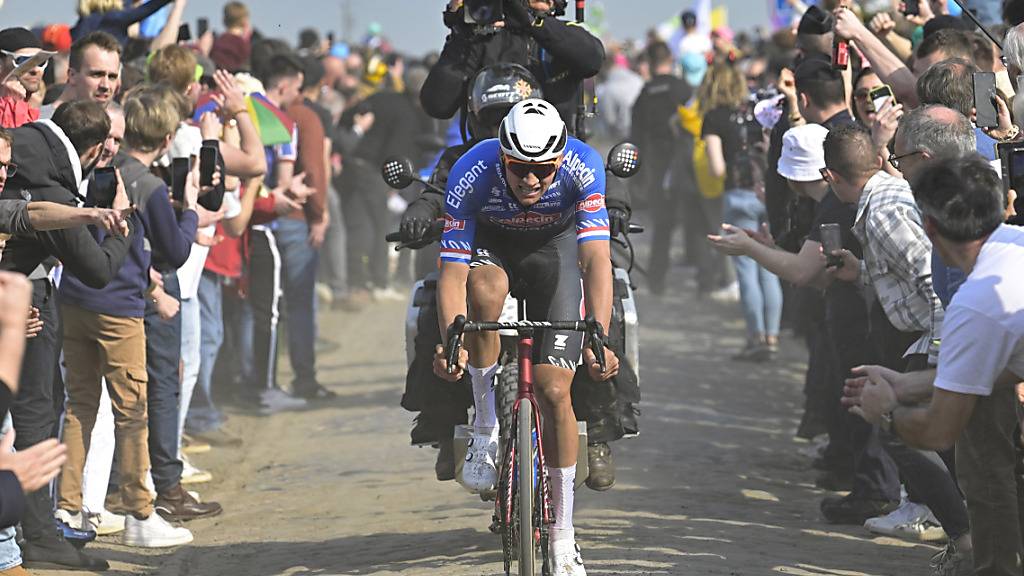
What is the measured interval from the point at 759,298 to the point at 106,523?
7525 millimetres

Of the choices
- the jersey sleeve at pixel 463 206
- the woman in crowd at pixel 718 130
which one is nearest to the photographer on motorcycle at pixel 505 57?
the jersey sleeve at pixel 463 206

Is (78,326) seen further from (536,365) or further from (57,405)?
(536,365)

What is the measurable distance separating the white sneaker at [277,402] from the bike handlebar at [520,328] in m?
6.76

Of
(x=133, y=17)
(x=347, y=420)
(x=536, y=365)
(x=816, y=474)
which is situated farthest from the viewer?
(x=347, y=420)

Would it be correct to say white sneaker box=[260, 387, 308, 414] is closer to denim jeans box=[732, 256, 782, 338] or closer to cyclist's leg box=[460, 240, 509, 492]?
denim jeans box=[732, 256, 782, 338]

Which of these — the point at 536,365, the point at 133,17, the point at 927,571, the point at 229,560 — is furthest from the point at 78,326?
the point at 927,571

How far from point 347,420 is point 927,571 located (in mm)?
6271

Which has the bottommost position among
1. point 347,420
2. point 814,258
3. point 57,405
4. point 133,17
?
point 347,420

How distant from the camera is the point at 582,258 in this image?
7566 mm

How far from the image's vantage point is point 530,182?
7348 mm

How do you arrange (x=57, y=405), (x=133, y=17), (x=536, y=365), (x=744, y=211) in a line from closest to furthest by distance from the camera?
(x=536, y=365) < (x=57, y=405) < (x=133, y=17) < (x=744, y=211)

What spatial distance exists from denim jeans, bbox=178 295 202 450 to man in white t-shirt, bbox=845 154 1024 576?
5.33m

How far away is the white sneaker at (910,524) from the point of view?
8508 millimetres

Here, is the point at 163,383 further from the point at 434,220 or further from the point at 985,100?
the point at 985,100
